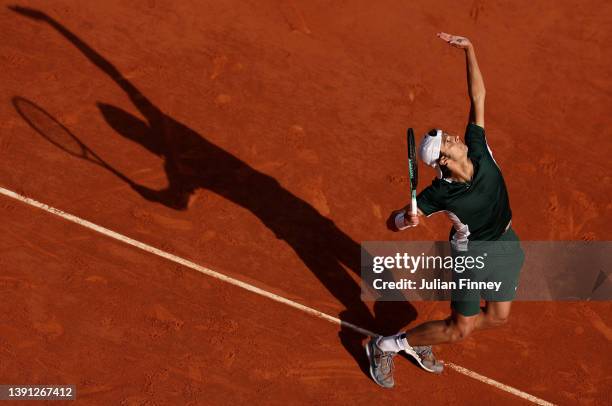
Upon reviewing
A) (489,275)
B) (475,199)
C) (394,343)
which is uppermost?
(475,199)

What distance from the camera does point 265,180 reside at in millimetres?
9297

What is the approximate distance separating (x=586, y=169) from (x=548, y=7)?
10.0 ft

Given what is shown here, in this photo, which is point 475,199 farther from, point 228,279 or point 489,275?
point 228,279

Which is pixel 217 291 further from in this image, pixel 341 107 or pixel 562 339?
pixel 562 339

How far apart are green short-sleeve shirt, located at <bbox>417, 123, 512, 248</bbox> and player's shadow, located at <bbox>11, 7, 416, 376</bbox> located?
190 centimetres

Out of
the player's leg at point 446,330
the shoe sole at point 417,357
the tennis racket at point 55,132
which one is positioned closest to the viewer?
the player's leg at point 446,330

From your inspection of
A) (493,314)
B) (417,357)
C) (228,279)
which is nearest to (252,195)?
(228,279)

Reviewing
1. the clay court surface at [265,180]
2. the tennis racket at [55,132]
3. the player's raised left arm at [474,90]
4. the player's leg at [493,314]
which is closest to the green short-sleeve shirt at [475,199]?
the player's raised left arm at [474,90]

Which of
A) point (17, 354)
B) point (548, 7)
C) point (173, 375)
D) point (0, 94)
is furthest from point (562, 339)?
point (0, 94)

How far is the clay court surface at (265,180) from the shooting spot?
8000 millimetres

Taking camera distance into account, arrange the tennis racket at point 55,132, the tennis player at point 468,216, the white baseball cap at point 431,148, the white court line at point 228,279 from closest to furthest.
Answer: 1. the white baseball cap at point 431,148
2. the tennis player at point 468,216
3. the white court line at point 228,279
4. the tennis racket at point 55,132

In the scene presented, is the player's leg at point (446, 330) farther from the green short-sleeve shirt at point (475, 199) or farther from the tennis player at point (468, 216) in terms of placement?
the green short-sleeve shirt at point (475, 199)

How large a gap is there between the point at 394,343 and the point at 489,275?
1.30 meters

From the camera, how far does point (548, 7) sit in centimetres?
1102
